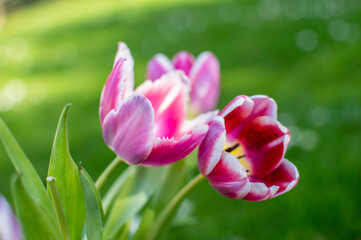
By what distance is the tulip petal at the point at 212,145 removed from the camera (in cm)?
50

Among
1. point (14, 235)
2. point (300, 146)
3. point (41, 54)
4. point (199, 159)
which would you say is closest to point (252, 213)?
point (300, 146)

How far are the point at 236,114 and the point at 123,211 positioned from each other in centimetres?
23

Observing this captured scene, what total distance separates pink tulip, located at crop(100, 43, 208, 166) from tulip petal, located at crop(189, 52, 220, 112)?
0.14 m

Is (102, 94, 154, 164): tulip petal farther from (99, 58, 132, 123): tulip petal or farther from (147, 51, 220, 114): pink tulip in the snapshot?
(147, 51, 220, 114): pink tulip

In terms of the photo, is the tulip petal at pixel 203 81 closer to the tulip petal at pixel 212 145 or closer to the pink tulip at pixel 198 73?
the pink tulip at pixel 198 73

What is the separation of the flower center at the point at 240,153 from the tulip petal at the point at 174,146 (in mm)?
86

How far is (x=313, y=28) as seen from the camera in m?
3.26

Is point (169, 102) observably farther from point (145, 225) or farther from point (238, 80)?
point (238, 80)

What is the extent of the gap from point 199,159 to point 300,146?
4.37 feet

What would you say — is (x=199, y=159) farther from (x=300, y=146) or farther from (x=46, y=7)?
(x=46, y=7)

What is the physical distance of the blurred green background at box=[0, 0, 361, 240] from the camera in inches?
54.2

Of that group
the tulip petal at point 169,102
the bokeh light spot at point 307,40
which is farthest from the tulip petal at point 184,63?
the bokeh light spot at point 307,40

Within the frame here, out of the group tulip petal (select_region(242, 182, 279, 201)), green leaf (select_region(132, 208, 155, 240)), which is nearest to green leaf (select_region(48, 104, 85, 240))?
green leaf (select_region(132, 208, 155, 240))

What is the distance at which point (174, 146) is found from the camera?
51 cm
